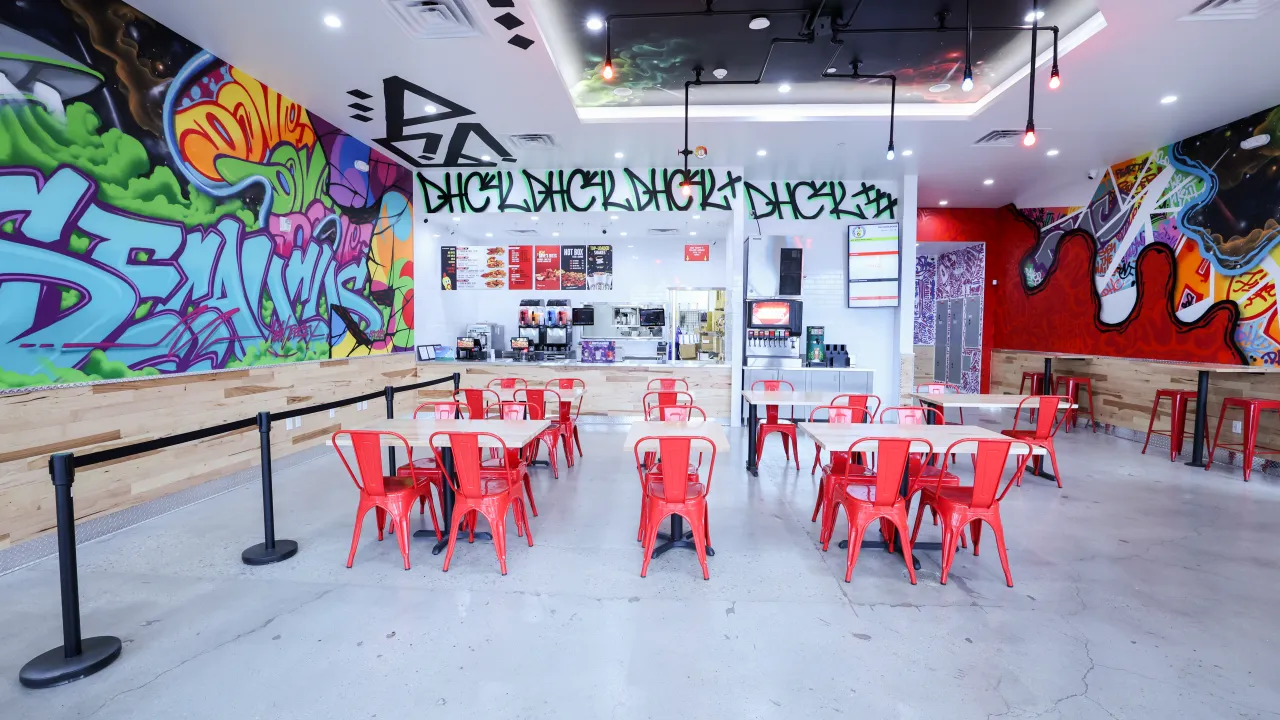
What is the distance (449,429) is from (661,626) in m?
1.90

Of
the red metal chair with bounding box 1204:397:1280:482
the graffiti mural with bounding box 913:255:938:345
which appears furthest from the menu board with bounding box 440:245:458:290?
the red metal chair with bounding box 1204:397:1280:482

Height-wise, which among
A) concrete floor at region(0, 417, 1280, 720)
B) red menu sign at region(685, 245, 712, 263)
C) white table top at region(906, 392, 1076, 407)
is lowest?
concrete floor at region(0, 417, 1280, 720)

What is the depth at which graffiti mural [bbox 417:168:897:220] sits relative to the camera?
25.4 feet

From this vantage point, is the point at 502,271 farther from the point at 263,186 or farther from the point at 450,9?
the point at 450,9

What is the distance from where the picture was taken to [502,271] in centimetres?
977

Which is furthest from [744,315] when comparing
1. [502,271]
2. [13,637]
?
[13,637]

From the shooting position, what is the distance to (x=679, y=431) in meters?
3.56

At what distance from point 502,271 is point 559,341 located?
2.32m

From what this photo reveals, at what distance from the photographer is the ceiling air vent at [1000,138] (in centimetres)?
622

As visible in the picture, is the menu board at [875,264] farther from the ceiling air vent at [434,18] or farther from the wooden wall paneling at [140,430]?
the wooden wall paneling at [140,430]

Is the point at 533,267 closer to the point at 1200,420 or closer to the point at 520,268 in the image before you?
the point at 520,268

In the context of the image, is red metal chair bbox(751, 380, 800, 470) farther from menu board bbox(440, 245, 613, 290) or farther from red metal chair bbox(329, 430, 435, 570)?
menu board bbox(440, 245, 613, 290)

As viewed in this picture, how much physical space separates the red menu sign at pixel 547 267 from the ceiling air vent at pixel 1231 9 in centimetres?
818

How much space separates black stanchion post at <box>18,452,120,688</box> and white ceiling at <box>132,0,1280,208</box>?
140 inches
